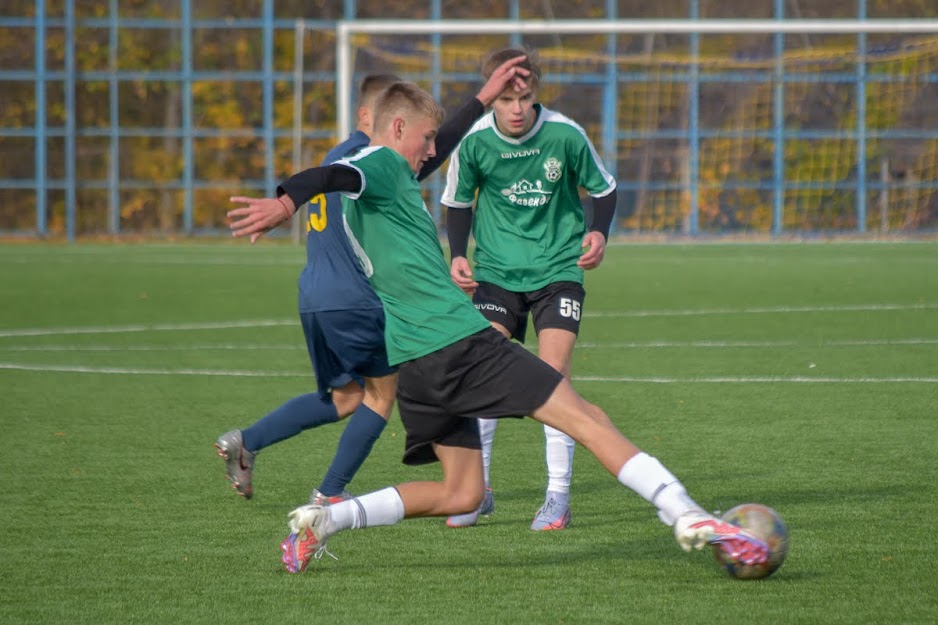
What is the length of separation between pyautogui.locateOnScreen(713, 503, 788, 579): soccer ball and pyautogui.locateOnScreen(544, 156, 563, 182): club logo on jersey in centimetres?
199

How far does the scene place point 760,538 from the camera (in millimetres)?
4645

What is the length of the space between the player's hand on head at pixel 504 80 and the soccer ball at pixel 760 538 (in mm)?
1919

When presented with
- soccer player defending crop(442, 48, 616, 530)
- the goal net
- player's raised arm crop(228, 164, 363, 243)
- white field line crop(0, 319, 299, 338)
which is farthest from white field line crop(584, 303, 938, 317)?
the goal net

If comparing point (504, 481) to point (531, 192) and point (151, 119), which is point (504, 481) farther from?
point (151, 119)

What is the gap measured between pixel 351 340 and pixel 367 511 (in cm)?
123

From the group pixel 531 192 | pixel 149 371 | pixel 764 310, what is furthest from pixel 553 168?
pixel 764 310

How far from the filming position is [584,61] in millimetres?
28750

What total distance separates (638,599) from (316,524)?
1.03m

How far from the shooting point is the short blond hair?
489 centimetres

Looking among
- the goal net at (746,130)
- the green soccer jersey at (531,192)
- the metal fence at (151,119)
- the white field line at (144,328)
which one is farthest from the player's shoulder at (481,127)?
the metal fence at (151,119)

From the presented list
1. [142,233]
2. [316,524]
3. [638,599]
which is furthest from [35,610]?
[142,233]

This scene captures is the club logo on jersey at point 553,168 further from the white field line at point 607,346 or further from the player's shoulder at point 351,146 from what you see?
the white field line at point 607,346

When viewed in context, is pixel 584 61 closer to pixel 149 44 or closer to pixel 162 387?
pixel 149 44

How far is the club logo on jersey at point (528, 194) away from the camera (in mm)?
6355
